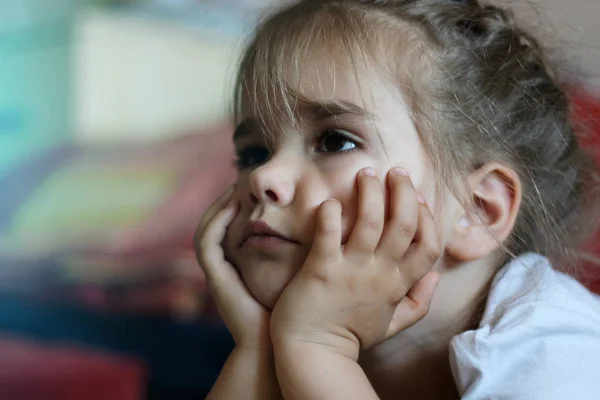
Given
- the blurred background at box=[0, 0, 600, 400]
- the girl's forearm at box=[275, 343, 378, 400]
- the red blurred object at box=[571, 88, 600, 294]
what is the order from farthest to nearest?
the blurred background at box=[0, 0, 600, 400] < the red blurred object at box=[571, 88, 600, 294] < the girl's forearm at box=[275, 343, 378, 400]

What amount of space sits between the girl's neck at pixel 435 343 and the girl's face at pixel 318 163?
0.12 meters

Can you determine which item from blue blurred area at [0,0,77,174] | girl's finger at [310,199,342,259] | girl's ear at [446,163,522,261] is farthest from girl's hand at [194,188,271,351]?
blue blurred area at [0,0,77,174]

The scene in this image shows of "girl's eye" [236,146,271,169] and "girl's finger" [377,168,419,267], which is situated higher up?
"girl's finger" [377,168,419,267]

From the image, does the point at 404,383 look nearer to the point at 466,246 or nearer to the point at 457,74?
the point at 466,246

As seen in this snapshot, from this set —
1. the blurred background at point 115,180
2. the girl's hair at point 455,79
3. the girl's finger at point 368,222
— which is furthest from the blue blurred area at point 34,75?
the girl's finger at point 368,222

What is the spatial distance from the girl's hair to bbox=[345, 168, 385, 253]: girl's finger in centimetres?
10

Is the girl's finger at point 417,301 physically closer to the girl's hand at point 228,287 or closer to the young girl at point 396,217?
the young girl at point 396,217

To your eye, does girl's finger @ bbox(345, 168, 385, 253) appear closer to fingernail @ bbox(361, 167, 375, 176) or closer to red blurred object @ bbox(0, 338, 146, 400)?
fingernail @ bbox(361, 167, 375, 176)

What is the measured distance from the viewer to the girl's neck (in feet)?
2.57

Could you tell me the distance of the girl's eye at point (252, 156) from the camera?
2.59 feet

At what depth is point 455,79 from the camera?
75 cm

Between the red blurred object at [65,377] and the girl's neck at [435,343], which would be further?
the red blurred object at [65,377]

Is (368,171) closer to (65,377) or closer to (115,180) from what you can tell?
(65,377)

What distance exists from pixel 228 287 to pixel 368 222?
0.19 meters
